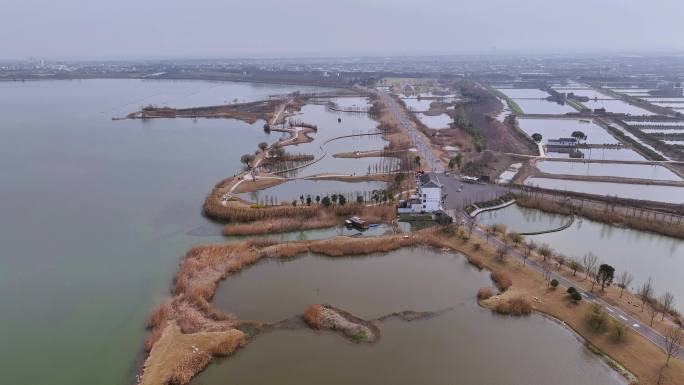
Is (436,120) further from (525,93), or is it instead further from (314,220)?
(314,220)

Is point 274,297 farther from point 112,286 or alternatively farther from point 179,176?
point 179,176

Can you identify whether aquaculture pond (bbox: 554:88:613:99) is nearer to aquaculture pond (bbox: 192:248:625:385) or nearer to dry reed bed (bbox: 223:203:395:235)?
dry reed bed (bbox: 223:203:395:235)

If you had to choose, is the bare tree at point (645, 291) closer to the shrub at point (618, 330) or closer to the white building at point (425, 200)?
the shrub at point (618, 330)

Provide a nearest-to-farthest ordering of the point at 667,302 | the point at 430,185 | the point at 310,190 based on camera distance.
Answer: the point at 667,302 → the point at 430,185 → the point at 310,190

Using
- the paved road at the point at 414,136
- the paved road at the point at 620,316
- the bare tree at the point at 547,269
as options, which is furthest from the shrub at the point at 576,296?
the paved road at the point at 414,136

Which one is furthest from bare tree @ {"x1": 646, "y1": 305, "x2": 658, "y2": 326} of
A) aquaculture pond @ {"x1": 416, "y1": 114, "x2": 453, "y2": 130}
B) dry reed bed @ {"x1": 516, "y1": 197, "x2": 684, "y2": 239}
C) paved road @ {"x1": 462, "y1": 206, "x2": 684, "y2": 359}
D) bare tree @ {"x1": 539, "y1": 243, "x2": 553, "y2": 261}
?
aquaculture pond @ {"x1": 416, "y1": 114, "x2": 453, "y2": 130}

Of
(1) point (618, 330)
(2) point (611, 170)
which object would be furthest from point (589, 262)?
(2) point (611, 170)
